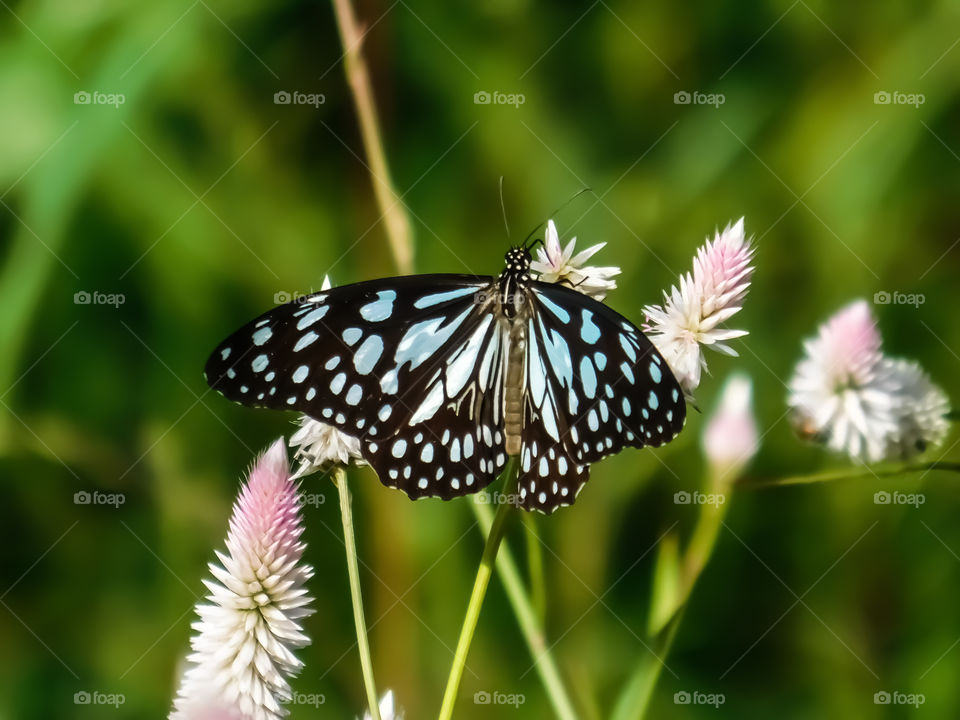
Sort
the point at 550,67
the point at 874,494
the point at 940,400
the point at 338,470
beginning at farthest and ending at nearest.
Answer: the point at 550,67
the point at 874,494
the point at 940,400
the point at 338,470

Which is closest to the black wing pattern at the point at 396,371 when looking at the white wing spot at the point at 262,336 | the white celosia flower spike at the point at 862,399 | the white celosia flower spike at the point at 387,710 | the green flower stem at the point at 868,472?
the white wing spot at the point at 262,336

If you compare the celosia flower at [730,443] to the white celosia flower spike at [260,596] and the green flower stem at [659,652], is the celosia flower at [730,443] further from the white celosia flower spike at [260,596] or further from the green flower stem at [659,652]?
the white celosia flower spike at [260,596]

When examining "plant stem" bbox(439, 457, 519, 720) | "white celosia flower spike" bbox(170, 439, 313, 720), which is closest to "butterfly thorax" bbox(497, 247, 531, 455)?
"plant stem" bbox(439, 457, 519, 720)

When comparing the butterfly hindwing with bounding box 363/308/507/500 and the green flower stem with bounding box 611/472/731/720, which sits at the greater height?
the butterfly hindwing with bounding box 363/308/507/500

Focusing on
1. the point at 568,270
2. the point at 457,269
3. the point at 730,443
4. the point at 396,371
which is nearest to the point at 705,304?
the point at 568,270

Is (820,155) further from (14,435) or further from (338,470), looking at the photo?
(14,435)

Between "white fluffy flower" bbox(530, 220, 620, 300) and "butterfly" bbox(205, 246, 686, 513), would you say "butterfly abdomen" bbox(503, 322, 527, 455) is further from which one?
"white fluffy flower" bbox(530, 220, 620, 300)

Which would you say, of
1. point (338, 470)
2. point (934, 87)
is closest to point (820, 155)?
point (934, 87)
